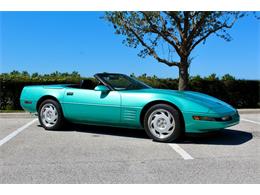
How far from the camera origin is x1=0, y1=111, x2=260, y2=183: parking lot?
370cm

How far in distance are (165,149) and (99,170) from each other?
142 cm

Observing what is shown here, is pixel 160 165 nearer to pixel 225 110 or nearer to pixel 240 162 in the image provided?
pixel 240 162

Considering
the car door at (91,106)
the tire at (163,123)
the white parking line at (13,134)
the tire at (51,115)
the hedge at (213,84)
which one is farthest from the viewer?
the hedge at (213,84)

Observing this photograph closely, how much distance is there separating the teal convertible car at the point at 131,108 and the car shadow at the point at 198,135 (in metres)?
0.31

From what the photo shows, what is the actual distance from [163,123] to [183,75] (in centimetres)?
694

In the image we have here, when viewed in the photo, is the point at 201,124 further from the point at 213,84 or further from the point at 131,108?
the point at 213,84

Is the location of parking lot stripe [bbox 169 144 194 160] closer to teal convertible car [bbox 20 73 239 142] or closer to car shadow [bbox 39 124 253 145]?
teal convertible car [bbox 20 73 239 142]

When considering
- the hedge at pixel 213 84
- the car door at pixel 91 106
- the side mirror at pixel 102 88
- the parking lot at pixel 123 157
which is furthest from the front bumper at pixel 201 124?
the hedge at pixel 213 84

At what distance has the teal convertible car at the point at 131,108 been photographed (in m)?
5.35

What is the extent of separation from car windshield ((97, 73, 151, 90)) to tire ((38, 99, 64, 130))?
1.11 m

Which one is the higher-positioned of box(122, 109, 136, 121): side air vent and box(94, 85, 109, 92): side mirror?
box(94, 85, 109, 92): side mirror

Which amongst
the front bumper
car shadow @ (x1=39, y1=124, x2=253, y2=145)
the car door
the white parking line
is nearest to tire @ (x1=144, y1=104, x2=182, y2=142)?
the front bumper

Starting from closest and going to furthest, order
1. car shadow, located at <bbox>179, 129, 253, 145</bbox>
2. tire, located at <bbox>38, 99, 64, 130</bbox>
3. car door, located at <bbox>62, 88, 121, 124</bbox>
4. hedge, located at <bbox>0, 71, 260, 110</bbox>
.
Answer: car shadow, located at <bbox>179, 129, 253, 145</bbox> → car door, located at <bbox>62, 88, 121, 124</bbox> → tire, located at <bbox>38, 99, 64, 130</bbox> → hedge, located at <bbox>0, 71, 260, 110</bbox>

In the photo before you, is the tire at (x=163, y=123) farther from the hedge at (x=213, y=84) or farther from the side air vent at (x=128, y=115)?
the hedge at (x=213, y=84)
